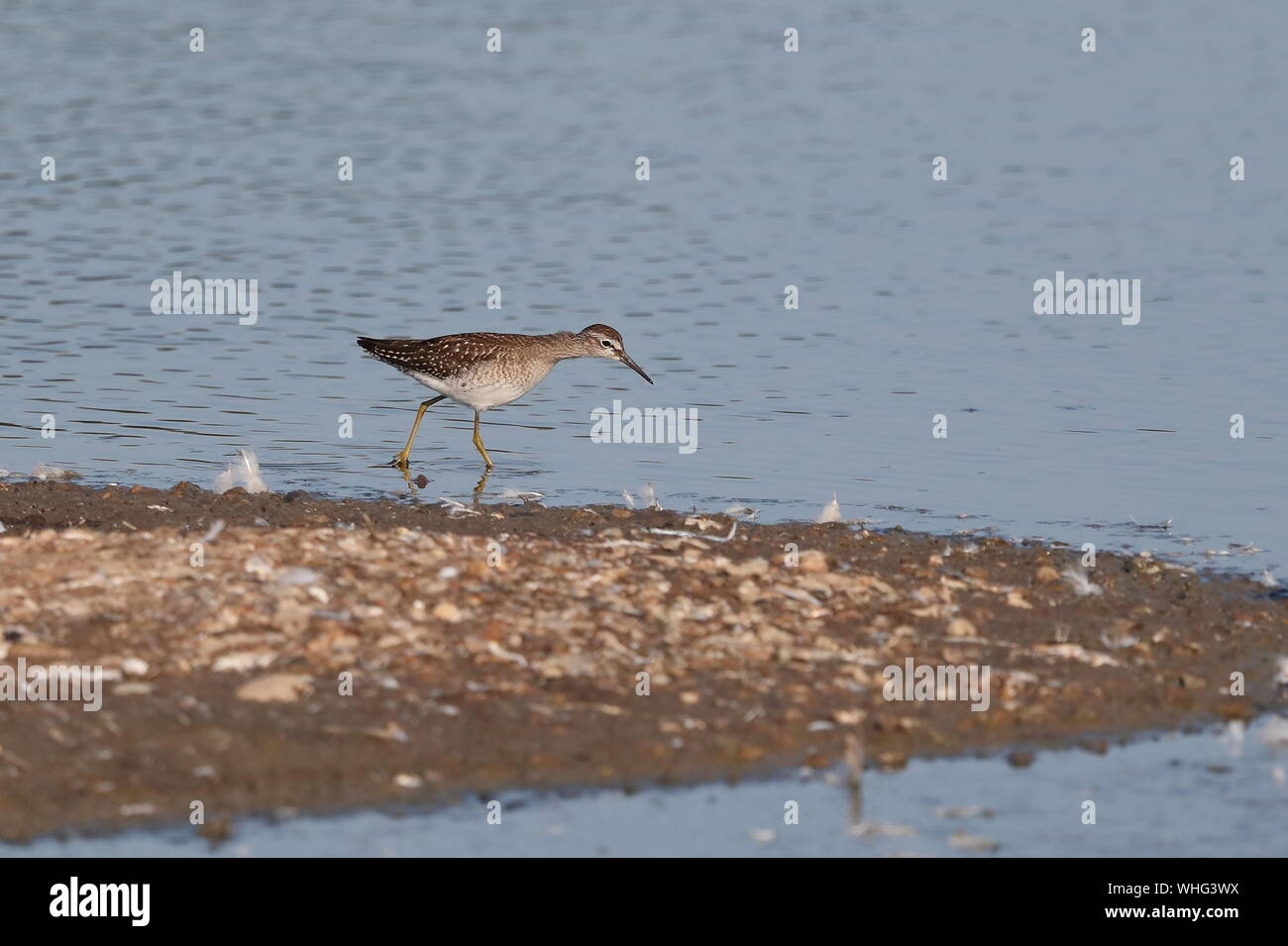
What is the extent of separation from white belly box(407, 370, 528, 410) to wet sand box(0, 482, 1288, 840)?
4.19 metres

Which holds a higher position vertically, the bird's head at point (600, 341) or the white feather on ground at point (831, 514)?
the bird's head at point (600, 341)

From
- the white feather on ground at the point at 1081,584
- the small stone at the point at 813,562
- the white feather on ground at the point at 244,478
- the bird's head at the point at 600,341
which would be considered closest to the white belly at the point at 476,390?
the bird's head at the point at 600,341

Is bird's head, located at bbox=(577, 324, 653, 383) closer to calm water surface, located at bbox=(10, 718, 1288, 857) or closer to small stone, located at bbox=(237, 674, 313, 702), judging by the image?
small stone, located at bbox=(237, 674, 313, 702)

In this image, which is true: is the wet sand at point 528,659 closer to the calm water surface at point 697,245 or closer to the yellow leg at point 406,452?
the calm water surface at point 697,245

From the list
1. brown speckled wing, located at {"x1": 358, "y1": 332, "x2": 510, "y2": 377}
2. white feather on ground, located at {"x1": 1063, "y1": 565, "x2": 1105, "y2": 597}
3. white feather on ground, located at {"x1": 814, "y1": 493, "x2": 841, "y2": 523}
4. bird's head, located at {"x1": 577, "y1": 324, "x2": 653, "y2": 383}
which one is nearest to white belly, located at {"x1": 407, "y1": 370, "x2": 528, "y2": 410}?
brown speckled wing, located at {"x1": 358, "y1": 332, "x2": 510, "y2": 377}

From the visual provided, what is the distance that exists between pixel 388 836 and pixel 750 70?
30347mm

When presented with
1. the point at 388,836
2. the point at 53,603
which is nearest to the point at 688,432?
the point at 53,603

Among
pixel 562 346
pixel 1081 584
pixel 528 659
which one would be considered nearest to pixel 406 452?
pixel 562 346

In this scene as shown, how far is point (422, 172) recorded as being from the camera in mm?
29516

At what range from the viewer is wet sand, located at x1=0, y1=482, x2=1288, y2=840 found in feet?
30.2

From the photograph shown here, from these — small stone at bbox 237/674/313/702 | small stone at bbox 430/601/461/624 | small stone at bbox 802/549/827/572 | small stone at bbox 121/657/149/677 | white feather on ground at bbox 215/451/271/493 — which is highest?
white feather on ground at bbox 215/451/271/493

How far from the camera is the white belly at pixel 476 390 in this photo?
16.9 m

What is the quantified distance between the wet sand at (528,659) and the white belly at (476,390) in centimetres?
419
